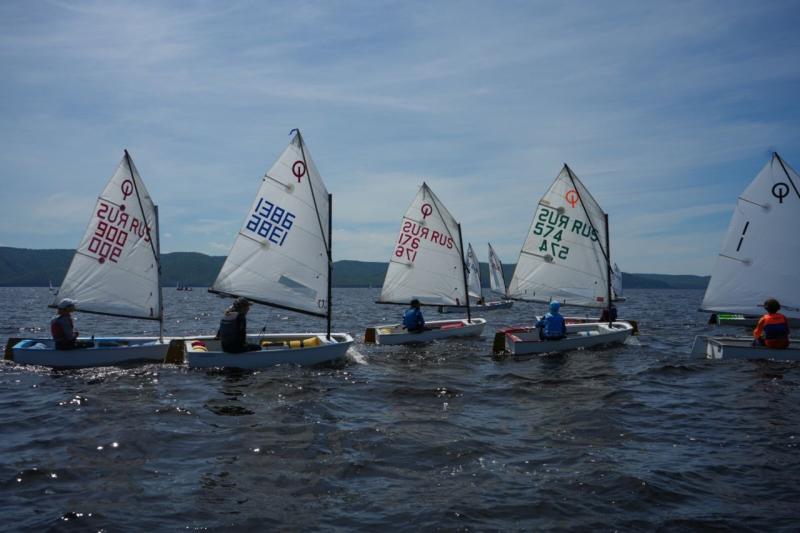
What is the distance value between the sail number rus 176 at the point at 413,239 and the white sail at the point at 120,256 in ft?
39.9

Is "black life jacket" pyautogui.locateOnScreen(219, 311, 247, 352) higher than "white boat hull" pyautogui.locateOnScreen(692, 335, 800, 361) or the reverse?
higher

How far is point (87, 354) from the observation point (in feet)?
61.5

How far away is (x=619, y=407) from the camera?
1403 centimetres

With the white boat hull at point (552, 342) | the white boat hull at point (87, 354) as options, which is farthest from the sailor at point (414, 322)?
the white boat hull at point (87, 354)

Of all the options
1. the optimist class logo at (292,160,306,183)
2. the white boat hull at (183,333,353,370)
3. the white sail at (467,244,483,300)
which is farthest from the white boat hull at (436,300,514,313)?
the optimist class logo at (292,160,306,183)

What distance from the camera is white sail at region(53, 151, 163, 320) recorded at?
1995cm

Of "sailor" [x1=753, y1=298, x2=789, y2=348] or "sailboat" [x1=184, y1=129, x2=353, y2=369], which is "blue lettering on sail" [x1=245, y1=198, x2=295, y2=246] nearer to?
"sailboat" [x1=184, y1=129, x2=353, y2=369]

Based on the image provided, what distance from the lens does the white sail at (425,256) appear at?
29156 mm

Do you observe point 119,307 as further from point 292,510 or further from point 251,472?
point 292,510

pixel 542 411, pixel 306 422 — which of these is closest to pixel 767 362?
pixel 542 411

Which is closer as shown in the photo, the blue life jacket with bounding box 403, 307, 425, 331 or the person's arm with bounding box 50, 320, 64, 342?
the person's arm with bounding box 50, 320, 64, 342

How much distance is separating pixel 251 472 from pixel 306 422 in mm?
3142

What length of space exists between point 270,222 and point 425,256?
10300 mm

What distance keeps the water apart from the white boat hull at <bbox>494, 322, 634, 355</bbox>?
413cm
